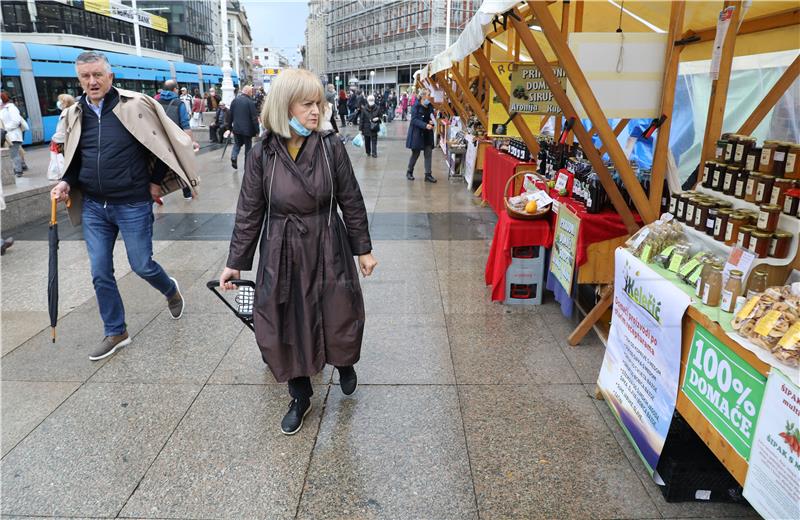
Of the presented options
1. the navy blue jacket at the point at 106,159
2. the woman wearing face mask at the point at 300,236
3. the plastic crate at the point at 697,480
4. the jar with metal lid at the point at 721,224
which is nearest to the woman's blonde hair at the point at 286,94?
the woman wearing face mask at the point at 300,236

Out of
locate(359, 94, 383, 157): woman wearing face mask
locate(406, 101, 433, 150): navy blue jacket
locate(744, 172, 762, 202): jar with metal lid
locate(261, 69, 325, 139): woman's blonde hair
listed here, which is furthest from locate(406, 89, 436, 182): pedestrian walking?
locate(261, 69, 325, 139): woman's blonde hair

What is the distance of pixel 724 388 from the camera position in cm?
221

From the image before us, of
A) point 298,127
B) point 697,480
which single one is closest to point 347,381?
point 298,127

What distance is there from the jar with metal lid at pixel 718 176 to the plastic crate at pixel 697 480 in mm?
1568

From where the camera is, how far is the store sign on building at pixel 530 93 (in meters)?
6.32

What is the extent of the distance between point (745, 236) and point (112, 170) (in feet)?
12.6

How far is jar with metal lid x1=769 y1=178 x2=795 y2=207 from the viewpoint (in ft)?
8.92

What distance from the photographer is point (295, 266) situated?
2807 millimetres

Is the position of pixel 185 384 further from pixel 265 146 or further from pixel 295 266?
pixel 265 146

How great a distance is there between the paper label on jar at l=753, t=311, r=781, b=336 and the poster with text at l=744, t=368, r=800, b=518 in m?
0.20

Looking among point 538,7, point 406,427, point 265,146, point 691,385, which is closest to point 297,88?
point 265,146

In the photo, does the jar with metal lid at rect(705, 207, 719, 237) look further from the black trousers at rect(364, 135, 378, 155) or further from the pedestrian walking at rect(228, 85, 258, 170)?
the black trousers at rect(364, 135, 378, 155)

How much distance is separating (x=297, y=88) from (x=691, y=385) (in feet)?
7.55

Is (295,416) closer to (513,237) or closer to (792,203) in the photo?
(513,237)
